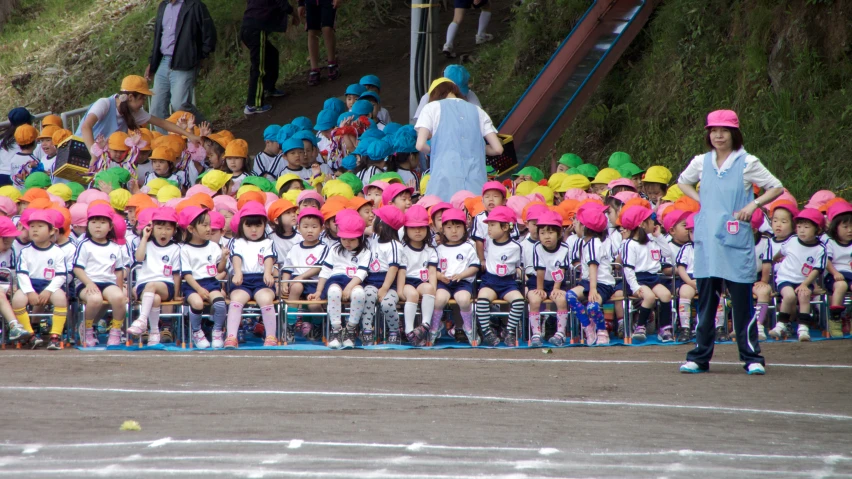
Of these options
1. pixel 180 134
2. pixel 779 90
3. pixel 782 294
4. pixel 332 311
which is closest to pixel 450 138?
pixel 332 311

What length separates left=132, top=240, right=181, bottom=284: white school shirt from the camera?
11500 mm

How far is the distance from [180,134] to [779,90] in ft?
28.0

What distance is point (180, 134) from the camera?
15797mm

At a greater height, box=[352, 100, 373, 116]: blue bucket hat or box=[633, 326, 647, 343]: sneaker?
box=[352, 100, 373, 116]: blue bucket hat

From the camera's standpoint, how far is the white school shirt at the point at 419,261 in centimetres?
1161

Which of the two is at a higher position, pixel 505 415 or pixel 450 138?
pixel 450 138

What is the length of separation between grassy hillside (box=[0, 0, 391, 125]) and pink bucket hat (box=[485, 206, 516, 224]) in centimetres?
1315

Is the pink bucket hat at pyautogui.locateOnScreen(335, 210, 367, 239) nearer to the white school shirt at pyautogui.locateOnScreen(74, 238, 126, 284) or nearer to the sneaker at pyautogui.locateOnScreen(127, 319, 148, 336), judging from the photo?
the sneaker at pyautogui.locateOnScreen(127, 319, 148, 336)

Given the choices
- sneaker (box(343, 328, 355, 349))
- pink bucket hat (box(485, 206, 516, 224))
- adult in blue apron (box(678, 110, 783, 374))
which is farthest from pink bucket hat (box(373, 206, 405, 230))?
adult in blue apron (box(678, 110, 783, 374))

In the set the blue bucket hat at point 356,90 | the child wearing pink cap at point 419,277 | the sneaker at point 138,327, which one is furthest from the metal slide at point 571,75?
the sneaker at point 138,327

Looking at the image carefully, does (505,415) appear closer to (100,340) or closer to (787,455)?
(787,455)

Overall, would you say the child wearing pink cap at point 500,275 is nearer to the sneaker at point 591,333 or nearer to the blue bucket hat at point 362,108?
the sneaker at point 591,333

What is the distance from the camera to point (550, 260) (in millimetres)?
11758

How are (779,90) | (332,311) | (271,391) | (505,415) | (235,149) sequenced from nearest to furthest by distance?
(505,415)
(271,391)
(332,311)
(235,149)
(779,90)
